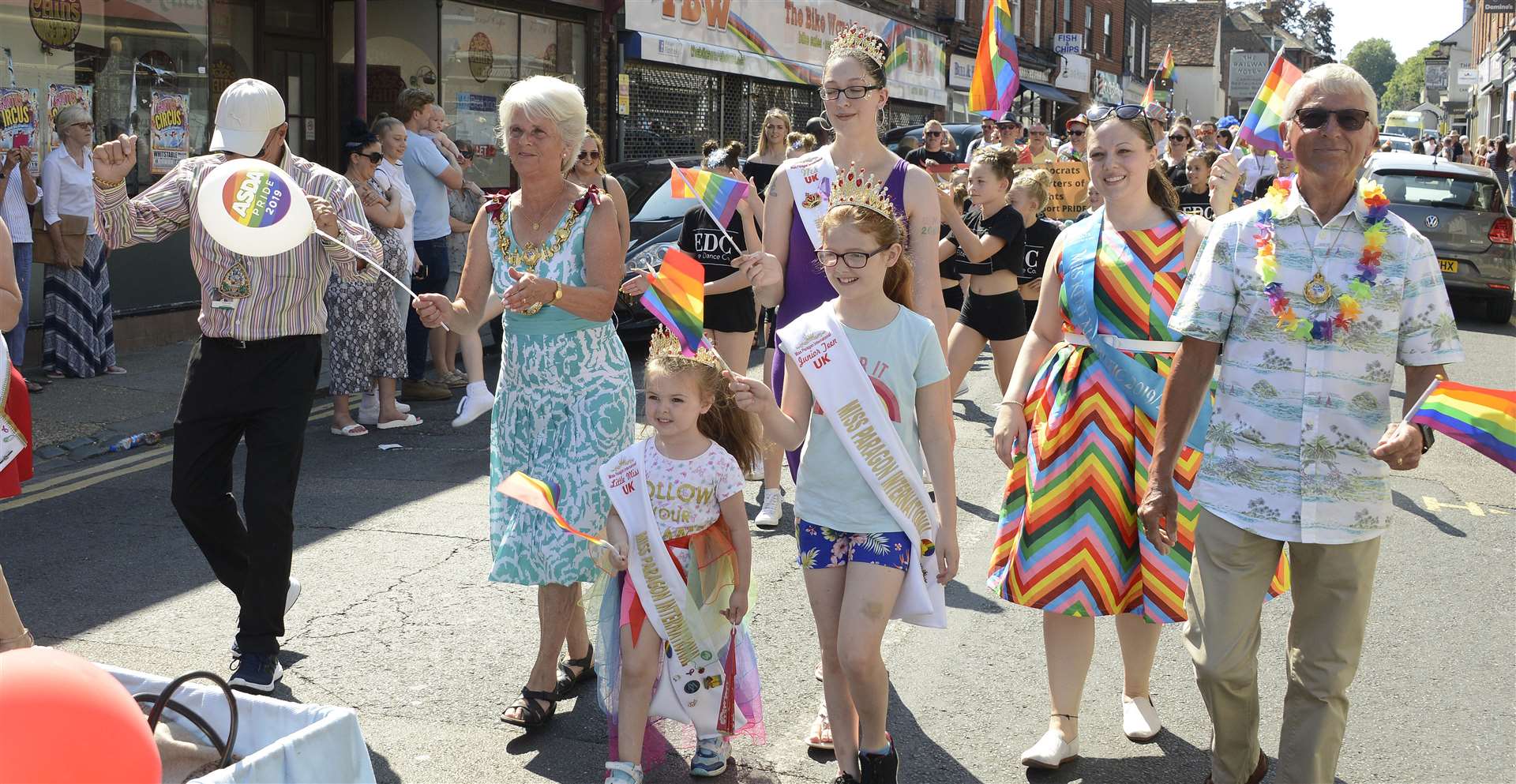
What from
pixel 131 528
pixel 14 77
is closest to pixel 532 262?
pixel 131 528

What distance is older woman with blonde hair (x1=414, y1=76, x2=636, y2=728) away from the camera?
14.3 feet

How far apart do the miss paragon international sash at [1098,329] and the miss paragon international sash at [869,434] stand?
76cm

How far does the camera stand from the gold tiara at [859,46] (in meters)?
4.57

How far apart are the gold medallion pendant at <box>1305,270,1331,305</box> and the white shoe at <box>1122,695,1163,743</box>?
1.67 metres

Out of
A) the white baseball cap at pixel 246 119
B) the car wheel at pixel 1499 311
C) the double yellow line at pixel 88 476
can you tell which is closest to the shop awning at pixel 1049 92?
the car wheel at pixel 1499 311

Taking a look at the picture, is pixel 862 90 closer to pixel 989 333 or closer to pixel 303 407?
pixel 303 407

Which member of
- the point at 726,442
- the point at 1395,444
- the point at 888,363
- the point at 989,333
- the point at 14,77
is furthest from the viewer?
the point at 14,77

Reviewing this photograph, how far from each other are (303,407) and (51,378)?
656cm

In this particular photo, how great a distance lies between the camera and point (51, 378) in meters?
10.2

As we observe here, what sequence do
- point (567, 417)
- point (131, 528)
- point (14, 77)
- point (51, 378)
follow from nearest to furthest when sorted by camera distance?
1. point (567, 417)
2. point (131, 528)
3. point (51, 378)
4. point (14, 77)

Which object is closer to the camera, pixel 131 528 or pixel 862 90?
pixel 862 90

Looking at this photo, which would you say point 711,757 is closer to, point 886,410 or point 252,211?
point 886,410

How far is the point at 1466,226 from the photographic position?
52.9 ft

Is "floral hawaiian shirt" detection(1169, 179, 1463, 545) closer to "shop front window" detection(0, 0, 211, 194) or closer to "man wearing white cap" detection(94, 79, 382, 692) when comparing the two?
"man wearing white cap" detection(94, 79, 382, 692)
